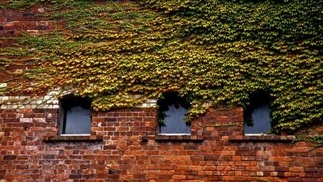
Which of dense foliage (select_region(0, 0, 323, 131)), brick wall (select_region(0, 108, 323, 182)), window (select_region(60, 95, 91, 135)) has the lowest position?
brick wall (select_region(0, 108, 323, 182))

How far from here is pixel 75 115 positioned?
952 cm

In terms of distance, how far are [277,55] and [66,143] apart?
4.06 metres

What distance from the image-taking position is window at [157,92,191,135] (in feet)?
30.0

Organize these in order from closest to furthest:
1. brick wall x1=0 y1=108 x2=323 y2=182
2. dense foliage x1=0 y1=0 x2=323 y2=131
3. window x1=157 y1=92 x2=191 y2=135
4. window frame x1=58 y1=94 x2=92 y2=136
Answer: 1. brick wall x1=0 y1=108 x2=323 y2=182
2. dense foliage x1=0 y1=0 x2=323 y2=131
3. window x1=157 y1=92 x2=191 y2=135
4. window frame x1=58 y1=94 x2=92 y2=136

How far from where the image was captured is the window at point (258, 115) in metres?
8.97

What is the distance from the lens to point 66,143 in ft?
29.6

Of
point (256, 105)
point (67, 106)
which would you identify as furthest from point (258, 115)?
point (67, 106)

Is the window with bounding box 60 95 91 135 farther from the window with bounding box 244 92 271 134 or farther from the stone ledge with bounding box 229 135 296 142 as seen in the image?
the window with bounding box 244 92 271 134

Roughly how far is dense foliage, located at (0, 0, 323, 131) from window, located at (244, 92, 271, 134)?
0.72ft

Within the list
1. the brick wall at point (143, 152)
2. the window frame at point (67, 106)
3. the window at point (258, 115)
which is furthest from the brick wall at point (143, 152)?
the window at point (258, 115)

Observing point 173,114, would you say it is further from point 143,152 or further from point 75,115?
point 75,115

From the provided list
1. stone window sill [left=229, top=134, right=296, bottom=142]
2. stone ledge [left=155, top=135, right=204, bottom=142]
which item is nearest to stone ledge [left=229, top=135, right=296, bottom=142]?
stone window sill [left=229, top=134, right=296, bottom=142]

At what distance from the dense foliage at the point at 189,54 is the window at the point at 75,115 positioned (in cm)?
28

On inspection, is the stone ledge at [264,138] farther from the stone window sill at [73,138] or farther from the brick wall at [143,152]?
the stone window sill at [73,138]
